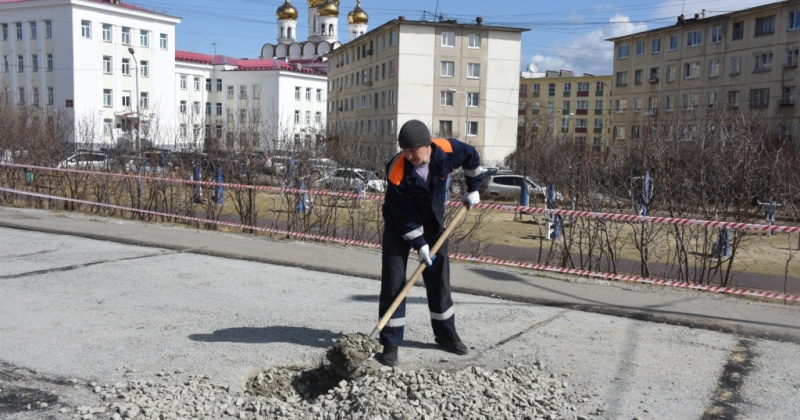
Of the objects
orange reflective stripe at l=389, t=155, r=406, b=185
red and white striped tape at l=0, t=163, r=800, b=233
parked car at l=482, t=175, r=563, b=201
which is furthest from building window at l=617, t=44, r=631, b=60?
orange reflective stripe at l=389, t=155, r=406, b=185

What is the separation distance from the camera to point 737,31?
2258 inches

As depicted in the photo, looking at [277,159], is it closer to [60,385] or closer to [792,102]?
[60,385]

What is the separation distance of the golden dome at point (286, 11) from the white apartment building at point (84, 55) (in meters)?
33.9

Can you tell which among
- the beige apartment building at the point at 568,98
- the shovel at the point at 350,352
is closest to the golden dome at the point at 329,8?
the beige apartment building at the point at 568,98

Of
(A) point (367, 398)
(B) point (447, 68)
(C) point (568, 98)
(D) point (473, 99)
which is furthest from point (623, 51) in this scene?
(A) point (367, 398)

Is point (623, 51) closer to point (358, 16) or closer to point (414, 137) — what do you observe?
point (358, 16)

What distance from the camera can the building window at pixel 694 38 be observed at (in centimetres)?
6093

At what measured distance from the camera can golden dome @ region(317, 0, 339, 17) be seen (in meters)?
99.0

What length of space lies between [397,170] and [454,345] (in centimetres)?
150

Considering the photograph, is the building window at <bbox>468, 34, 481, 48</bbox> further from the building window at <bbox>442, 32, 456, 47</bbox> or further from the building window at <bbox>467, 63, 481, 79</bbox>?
the building window at <bbox>467, 63, 481, 79</bbox>

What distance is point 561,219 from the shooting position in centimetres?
1205

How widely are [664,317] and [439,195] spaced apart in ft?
9.70

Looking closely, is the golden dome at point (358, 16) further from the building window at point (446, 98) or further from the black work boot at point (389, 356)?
the black work boot at point (389, 356)

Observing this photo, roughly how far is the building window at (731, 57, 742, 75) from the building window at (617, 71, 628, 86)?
14.8m
